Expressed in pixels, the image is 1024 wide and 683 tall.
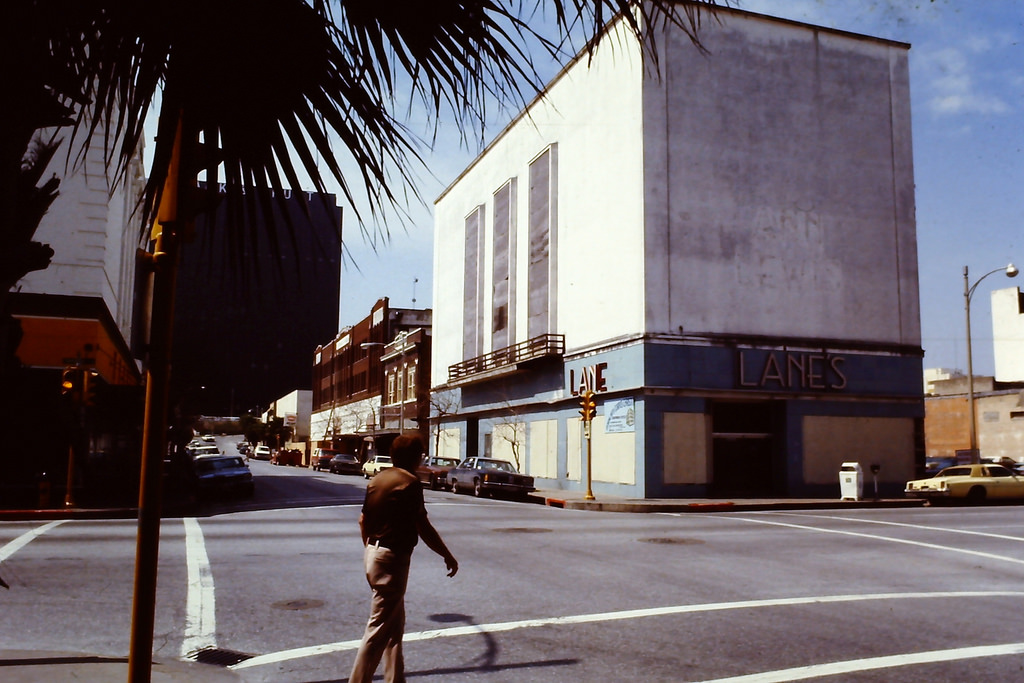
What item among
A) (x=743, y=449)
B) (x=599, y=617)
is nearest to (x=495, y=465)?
(x=743, y=449)

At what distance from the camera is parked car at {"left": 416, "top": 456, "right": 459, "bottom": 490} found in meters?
36.1

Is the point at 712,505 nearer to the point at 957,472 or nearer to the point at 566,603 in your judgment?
the point at 957,472

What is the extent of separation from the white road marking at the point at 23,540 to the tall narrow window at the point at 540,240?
86.1 ft

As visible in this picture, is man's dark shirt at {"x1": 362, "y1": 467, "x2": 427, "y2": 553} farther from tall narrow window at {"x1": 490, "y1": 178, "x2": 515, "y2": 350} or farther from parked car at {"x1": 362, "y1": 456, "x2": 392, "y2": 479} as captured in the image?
parked car at {"x1": 362, "y1": 456, "x2": 392, "y2": 479}

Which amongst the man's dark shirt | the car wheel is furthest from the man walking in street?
the car wheel

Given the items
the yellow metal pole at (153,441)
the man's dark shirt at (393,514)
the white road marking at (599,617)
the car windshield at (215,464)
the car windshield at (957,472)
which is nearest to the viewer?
the yellow metal pole at (153,441)

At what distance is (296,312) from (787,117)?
34.5 meters

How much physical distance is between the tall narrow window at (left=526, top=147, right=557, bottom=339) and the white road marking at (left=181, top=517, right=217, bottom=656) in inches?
1146

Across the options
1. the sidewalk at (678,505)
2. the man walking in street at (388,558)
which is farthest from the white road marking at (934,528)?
the man walking in street at (388,558)

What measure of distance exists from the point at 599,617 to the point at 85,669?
458 cm

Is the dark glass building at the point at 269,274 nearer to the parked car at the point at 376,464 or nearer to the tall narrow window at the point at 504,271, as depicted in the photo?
the tall narrow window at the point at 504,271

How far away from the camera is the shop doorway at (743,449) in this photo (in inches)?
1272

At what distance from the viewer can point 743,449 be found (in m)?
32.7

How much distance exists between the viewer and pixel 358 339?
289 feet
